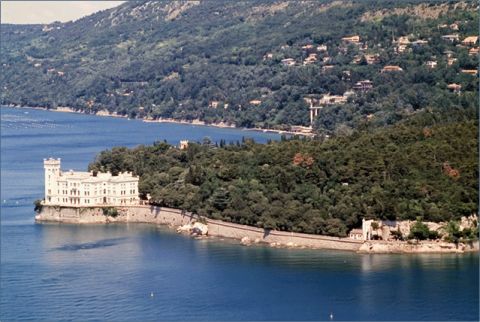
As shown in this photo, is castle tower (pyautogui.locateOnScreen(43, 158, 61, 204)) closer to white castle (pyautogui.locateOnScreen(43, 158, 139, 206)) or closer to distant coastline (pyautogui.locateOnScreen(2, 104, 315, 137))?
white castle (pyautogui.locateOnScreen(43, 158, 139, 206))

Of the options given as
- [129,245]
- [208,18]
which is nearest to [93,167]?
[129,245]

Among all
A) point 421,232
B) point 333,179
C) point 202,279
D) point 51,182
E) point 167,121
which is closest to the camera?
point 202,279

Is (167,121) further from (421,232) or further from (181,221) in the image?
(421,232)

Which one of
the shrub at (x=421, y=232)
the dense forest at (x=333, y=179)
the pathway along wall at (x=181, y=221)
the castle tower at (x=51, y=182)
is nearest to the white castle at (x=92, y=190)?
the castle tower at (x=51, y=182)

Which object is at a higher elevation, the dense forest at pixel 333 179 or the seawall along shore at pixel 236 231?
the dense forest at pixel 333 179

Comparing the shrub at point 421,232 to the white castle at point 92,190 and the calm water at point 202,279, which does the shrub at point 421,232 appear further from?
the white castle at point 92,190

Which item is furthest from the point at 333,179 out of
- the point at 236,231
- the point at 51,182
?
the point at 51,182

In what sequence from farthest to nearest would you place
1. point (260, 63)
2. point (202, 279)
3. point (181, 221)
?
point (260, 63) → point (181, 221) → point (202, 279)
